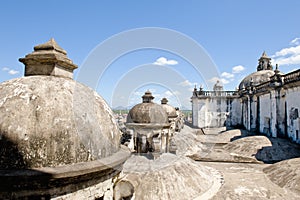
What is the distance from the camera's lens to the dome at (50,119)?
9.77 feet

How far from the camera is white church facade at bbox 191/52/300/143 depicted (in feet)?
60.3

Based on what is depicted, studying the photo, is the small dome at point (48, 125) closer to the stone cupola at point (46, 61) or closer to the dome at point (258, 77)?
the stone cupola at point (46, 61)

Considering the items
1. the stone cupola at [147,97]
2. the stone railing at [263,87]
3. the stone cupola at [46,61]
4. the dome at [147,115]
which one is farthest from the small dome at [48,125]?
the stone railing at [263,87]

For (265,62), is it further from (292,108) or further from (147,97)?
(147,97)

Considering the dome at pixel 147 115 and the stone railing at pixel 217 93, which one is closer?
the dome at pixel 147 115

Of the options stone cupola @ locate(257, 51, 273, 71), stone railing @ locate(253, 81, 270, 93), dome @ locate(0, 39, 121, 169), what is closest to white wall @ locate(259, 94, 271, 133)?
stone railing @ locate(253, 81, 270, 93)

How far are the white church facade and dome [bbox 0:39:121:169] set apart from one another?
18.0 m

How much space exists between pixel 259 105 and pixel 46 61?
1065 inches

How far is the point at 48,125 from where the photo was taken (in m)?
3.14

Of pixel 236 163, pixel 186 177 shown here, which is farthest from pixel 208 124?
pixel 186 177

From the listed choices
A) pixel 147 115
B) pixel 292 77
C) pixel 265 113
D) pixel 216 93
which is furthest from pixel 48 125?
pixel 216 93

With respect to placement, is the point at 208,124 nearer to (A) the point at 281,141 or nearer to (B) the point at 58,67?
(A) the point at 281,141

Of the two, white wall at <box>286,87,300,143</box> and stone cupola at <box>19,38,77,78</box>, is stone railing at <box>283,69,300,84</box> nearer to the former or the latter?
white wall at <box>286,87,300,143</box>

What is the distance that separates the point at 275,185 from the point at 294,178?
941 mm
